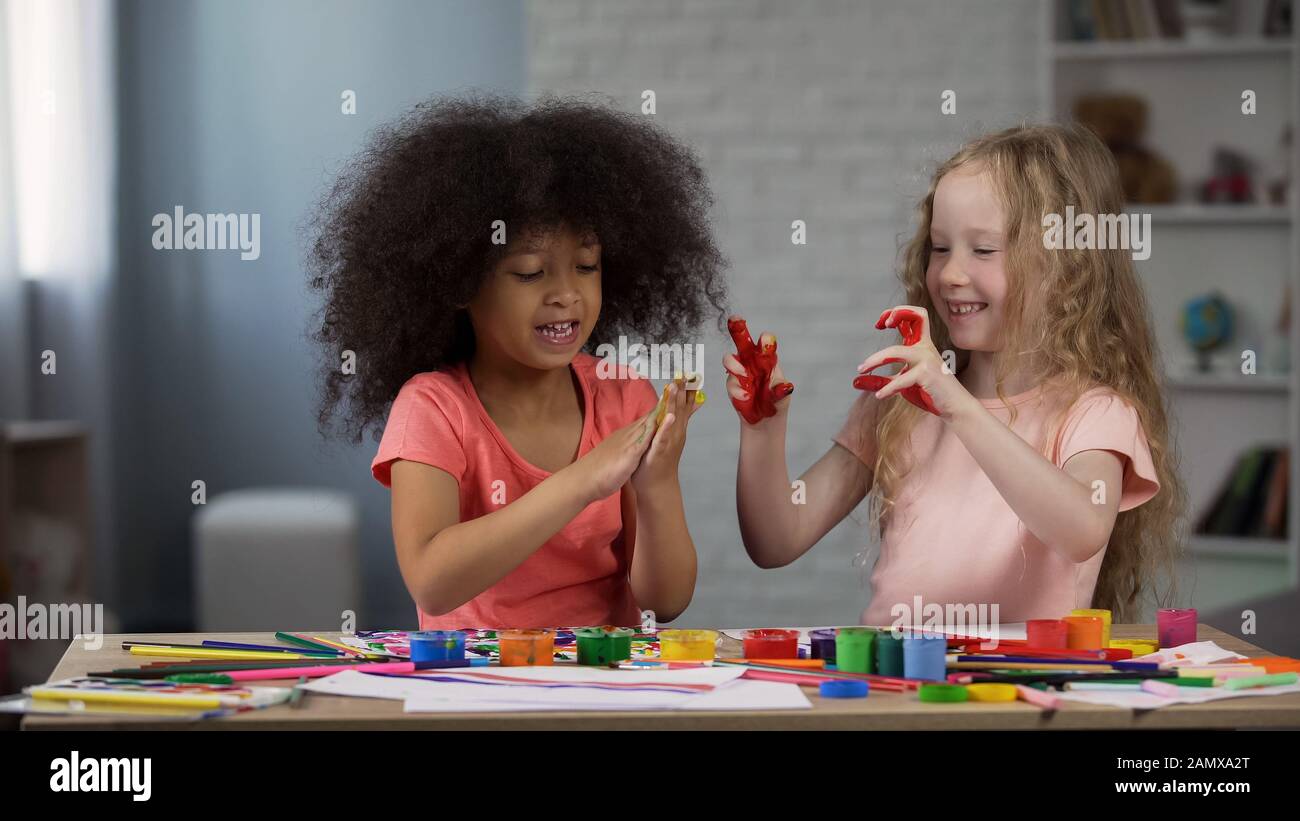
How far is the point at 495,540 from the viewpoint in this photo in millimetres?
1360

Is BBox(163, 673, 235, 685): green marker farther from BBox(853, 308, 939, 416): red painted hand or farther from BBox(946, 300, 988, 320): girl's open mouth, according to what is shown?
BBox(946, 300, 988, 320): girl's open mouth

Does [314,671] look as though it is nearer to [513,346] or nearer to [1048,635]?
[513,346]

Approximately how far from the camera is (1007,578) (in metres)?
1.50

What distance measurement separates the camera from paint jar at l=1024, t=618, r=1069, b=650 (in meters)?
1.24

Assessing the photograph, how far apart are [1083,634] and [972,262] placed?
48cm

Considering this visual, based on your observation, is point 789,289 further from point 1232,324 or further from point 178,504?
point 178,504

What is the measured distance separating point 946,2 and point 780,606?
1.69 metres

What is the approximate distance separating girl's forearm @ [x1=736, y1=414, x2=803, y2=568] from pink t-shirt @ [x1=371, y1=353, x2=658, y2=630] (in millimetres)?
159

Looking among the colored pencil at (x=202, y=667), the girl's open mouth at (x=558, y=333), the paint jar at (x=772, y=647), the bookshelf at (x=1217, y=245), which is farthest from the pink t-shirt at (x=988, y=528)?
the bookshelf at (x=1217, y=245)

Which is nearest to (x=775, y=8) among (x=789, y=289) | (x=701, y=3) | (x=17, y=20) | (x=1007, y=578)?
(x=701, y=3)

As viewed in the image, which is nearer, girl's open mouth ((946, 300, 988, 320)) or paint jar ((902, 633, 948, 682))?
paint jar ((902, 633, 948, 682))

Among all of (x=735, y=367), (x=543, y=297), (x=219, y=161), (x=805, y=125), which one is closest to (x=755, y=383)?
(x=735, y=367)

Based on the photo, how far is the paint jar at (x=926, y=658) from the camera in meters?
1.10

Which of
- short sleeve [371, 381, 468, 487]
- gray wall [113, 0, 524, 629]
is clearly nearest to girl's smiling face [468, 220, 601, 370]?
short sleeve [371, 381, 468, 487]
